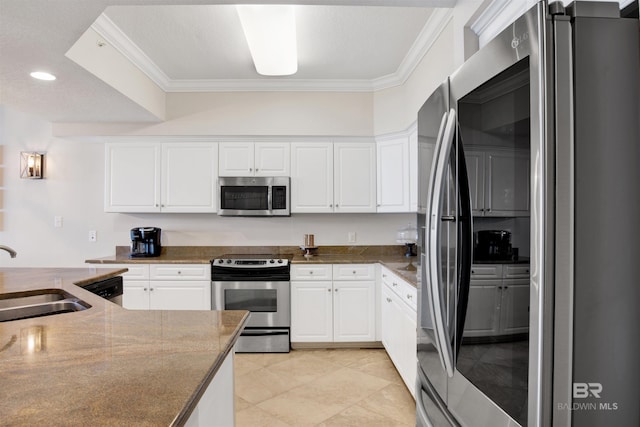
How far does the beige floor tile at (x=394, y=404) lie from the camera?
235 cm

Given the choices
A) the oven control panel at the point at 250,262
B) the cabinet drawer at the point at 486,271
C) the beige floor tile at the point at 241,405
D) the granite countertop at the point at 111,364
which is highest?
the cabinet drawer at the point at 486,271

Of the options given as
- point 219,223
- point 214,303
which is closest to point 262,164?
point 219,223

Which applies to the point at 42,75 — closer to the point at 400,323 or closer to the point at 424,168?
the point at 424,168

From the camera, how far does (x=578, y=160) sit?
709 millimetres

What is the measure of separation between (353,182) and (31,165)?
3.48 m

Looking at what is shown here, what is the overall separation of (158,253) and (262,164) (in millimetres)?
1472

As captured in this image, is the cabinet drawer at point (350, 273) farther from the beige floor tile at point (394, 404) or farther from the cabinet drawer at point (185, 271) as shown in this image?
the cabinet drawer at point (185, 271)

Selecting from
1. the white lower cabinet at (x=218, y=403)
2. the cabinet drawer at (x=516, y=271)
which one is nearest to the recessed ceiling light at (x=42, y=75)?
the white lower cabinet at (x=218, y=403)

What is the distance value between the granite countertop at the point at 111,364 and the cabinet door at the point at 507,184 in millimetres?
796

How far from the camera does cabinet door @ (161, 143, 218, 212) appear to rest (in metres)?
3.78

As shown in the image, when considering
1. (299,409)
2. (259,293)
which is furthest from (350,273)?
(299,409)

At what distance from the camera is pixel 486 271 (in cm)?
91

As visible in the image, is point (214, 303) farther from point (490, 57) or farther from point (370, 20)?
point (490, 57)

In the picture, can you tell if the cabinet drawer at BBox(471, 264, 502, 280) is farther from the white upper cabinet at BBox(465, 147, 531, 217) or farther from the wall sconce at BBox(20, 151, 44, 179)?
the wall sconce at BBox(20, 151, 44, 179)
